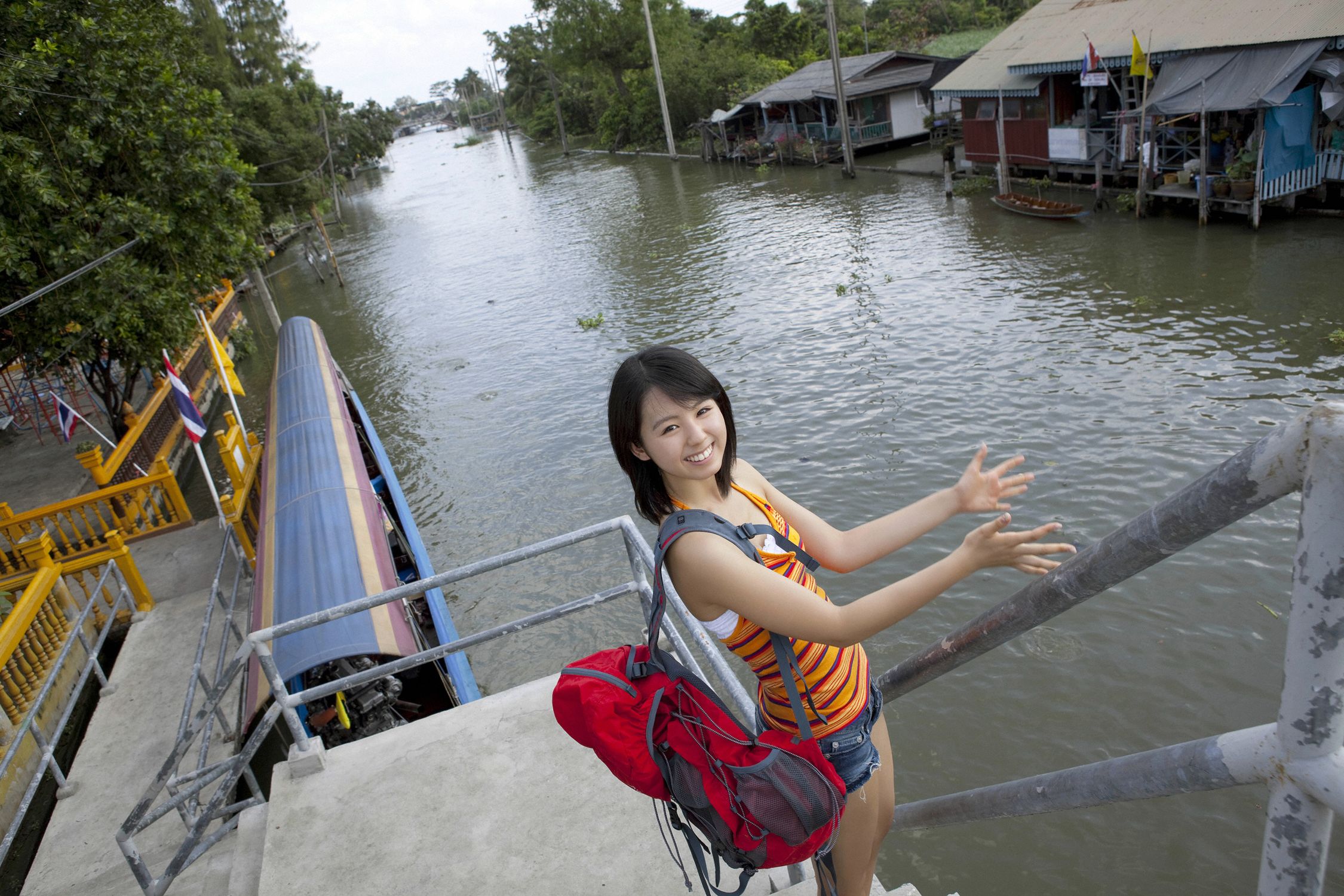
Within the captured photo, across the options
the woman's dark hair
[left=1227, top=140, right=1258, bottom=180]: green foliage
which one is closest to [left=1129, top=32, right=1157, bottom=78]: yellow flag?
[left=1227, top=140, right=1258, bottom=180]: green foliage

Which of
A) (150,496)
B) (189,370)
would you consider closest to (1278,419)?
(150,496)

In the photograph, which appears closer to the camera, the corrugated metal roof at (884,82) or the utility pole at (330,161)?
the corrugated metal roof at (884,82)

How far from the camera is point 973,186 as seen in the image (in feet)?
84.2

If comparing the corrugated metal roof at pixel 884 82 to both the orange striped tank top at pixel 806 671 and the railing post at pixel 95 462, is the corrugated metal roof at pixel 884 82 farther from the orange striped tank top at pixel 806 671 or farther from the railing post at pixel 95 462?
the orange striped tank top at pixel 806 671

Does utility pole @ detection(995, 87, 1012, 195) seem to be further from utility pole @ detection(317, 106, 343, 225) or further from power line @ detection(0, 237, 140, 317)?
utility pole @ detection(317, 106, 343, 225)

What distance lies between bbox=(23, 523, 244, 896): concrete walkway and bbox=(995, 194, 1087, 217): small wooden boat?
753 inches

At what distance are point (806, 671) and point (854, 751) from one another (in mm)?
304

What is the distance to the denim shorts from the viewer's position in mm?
2383

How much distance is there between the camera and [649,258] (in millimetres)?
26547

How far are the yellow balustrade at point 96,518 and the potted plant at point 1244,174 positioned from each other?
20.4 m

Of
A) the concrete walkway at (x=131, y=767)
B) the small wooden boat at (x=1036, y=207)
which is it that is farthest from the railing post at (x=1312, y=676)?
the small wooden boat at (x=1036, y=207)

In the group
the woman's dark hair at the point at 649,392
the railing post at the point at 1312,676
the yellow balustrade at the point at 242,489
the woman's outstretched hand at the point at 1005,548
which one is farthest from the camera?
the yellow balustrade at the point at 242,489

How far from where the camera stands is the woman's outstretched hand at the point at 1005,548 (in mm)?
1807

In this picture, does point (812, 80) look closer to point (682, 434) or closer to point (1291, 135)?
point (1291, 135)
